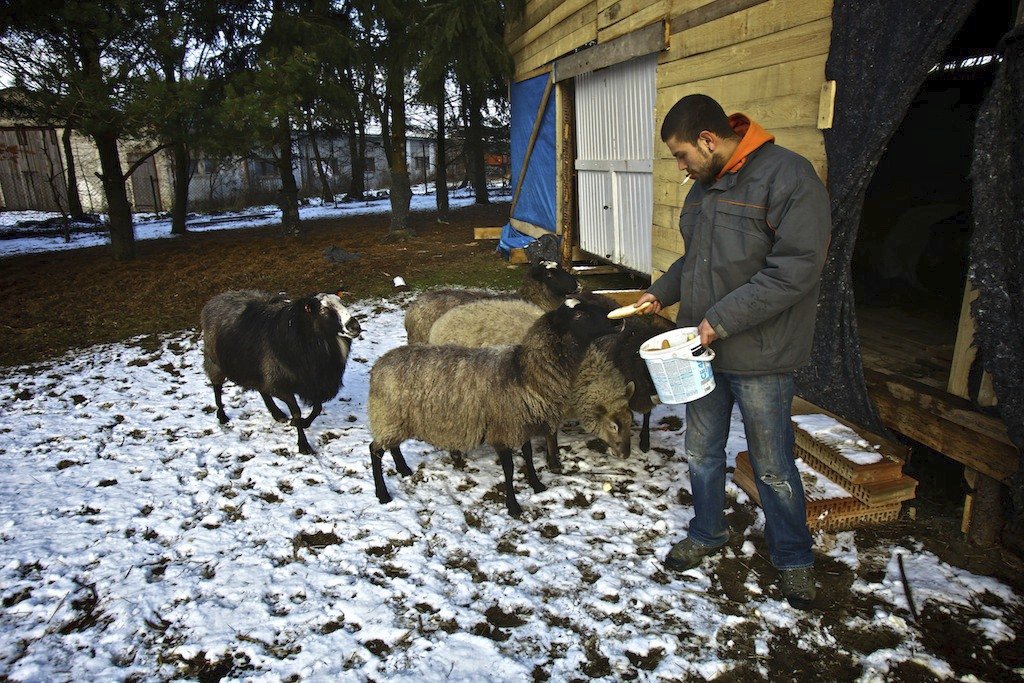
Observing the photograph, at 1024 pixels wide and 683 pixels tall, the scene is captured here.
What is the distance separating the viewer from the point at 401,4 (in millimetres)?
13672

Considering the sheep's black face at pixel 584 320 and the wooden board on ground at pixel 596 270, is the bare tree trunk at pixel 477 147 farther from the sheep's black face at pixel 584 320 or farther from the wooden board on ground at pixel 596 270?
the sheep's black face at pixel 584 320

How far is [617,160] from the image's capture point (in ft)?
28.4

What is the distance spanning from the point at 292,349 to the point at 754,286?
12.4ft

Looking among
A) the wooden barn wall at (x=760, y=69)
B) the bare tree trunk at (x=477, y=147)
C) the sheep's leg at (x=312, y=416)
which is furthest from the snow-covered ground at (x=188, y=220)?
the wooden barn wall at (x=760, y=69)

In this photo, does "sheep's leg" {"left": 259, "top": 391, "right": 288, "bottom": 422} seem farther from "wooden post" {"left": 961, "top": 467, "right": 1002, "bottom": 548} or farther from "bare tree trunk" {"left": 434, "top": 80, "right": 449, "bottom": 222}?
"bare tree trunk" {"left": 434, "top": 80, "right": 449, "bottom": 222}

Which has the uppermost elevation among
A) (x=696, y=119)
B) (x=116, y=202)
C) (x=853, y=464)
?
(x=116, y=202)

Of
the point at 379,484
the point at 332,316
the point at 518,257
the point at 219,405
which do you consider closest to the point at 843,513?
the point at 379,484

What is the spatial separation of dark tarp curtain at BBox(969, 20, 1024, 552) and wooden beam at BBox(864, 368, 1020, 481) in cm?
34

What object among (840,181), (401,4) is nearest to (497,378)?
(840,181)

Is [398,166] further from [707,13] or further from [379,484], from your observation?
[379,484]

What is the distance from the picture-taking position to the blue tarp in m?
11.4

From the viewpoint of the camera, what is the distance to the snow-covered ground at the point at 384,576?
9.02 ft

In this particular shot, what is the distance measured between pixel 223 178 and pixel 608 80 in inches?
1147

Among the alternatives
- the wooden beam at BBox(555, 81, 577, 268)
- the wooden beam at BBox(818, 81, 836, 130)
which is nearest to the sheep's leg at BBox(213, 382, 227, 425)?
the wooden beam at BBox(818, 81, 836, 130)
